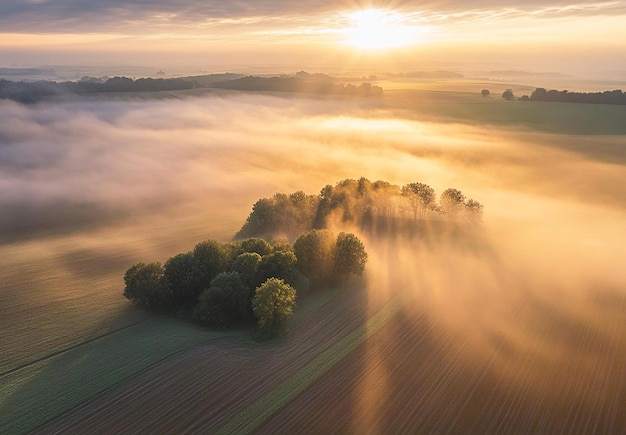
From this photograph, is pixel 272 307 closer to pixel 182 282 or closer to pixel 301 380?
pixel 301 380

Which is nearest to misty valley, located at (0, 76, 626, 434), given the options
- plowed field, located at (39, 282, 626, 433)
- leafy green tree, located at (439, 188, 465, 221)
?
plowed field, located at (39, 282, 626, 433)

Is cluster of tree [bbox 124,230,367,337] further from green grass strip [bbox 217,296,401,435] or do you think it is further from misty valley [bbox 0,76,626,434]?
green grass strip [bbox 217,296,401,435]

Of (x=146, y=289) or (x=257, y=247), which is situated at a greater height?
(x=257, y=247)

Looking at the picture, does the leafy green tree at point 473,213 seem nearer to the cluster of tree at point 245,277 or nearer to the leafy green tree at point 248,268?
the cluster of tree at point 245,277

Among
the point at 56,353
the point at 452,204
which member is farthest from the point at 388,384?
the point at 452,204

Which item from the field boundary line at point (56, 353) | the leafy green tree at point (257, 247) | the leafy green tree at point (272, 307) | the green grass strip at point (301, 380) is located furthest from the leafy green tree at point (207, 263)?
the green grass strip at point (301, 380)

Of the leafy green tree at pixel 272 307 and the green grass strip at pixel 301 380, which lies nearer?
the green grass strip at pixel 301 380
